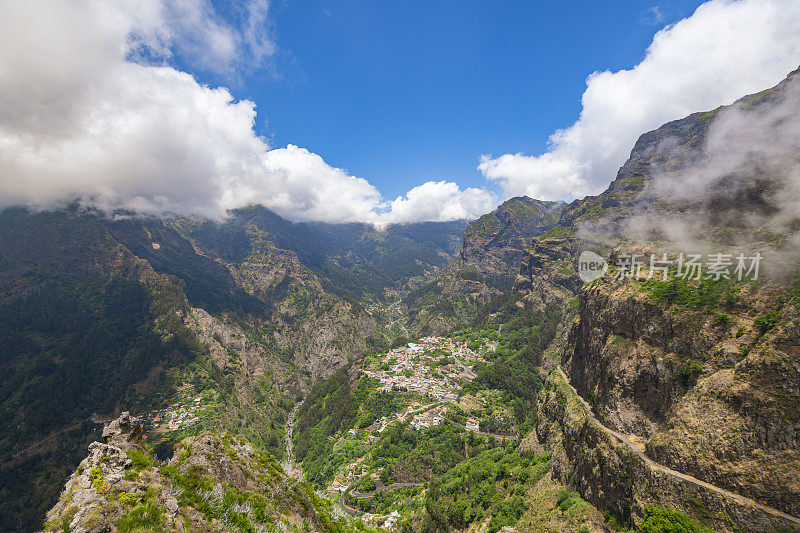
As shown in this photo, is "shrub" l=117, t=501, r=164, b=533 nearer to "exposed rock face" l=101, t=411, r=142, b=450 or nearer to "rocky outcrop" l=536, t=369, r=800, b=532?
"exposed rock face" l=101, t=411, r=142, b=450

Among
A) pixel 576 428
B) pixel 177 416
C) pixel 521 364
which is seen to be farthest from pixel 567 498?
pixel 177 416

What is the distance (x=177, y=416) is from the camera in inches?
5404

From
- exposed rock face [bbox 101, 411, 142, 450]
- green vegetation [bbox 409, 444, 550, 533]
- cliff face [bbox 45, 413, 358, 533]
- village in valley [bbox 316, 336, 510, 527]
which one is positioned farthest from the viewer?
village in valley [bbox 316, 336, 510, 527]

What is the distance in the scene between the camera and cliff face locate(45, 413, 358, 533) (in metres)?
11.5

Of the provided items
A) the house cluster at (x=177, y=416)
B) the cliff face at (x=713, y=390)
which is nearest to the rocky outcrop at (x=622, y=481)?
the cliff face at (x=713, y=390)

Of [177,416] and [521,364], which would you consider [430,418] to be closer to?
[521,364]

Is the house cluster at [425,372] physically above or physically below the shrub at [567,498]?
below

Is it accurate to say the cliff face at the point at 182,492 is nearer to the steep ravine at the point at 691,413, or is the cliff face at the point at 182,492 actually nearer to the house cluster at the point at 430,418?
the steep ravine at the point at 691,413

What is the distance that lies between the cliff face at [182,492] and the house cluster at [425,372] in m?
122

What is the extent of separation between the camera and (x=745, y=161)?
6066 centimetres

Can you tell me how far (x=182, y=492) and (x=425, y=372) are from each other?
155309mm

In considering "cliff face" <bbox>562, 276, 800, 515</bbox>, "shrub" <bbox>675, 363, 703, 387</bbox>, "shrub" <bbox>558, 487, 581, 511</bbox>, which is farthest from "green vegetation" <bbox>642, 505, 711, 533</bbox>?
"shrub" <bbox>675, 363, 703, 387</bbox>

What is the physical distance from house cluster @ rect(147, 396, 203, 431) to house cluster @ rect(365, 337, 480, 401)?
292 feet

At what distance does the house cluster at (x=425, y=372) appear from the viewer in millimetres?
144125
